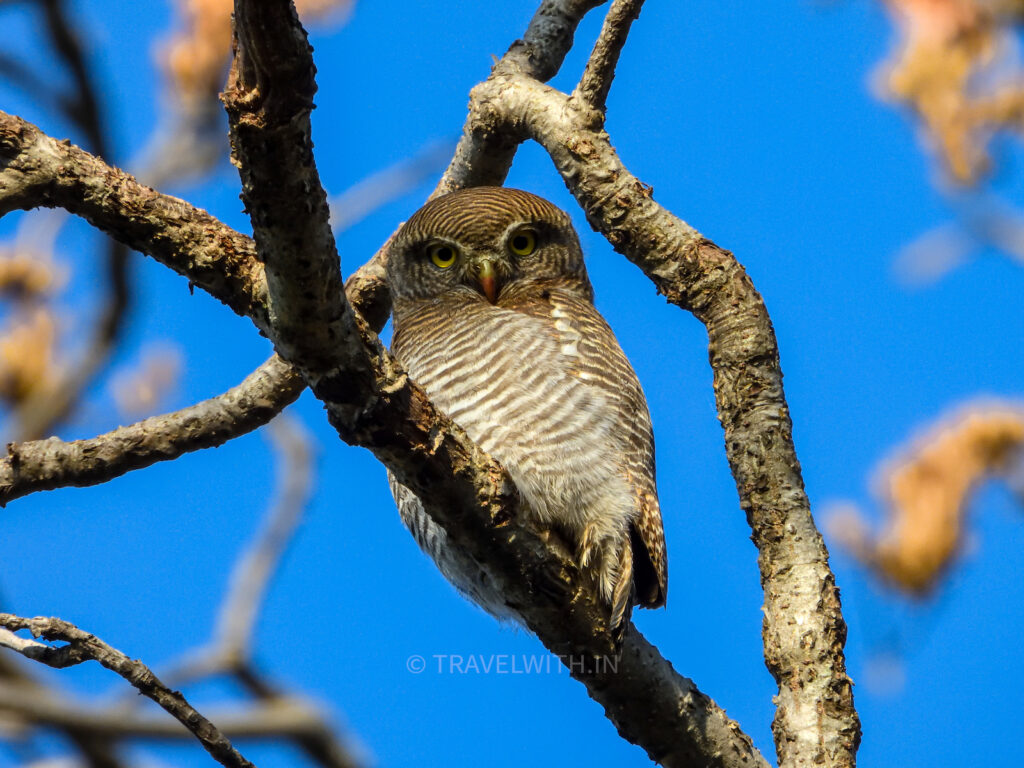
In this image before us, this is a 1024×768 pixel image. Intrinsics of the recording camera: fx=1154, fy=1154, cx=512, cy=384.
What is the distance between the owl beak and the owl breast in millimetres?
391

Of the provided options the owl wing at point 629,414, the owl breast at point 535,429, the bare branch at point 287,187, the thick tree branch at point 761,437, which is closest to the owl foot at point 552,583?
the owl breast at point 535,429

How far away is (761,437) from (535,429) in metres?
0.83

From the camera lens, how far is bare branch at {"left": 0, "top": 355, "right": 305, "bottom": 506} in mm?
3330

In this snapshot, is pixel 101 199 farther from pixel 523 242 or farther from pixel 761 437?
pixel 523 242

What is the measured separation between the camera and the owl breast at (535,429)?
3662 mm

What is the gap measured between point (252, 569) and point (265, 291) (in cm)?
457

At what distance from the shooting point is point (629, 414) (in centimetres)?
399

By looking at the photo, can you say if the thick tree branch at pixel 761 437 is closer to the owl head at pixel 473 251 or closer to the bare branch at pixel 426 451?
the bare branch at pixel 426 451

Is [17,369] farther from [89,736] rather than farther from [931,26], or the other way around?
[931,26]

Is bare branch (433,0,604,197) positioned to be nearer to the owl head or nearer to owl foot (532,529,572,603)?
the owl head

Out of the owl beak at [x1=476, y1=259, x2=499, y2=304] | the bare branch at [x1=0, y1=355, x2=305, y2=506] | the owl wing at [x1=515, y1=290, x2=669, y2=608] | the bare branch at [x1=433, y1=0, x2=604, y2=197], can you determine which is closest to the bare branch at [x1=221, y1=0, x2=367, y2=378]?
the bare branch at [x1=0, y1=355, x2=305, y2=506]

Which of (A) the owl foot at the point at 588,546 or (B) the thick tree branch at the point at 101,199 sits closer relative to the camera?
(B) the thick tree branch at the point at 101,199

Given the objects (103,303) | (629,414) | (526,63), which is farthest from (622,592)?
(103,303)

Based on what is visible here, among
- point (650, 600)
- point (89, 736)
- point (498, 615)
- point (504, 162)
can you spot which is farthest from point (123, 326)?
point (650, 600)
